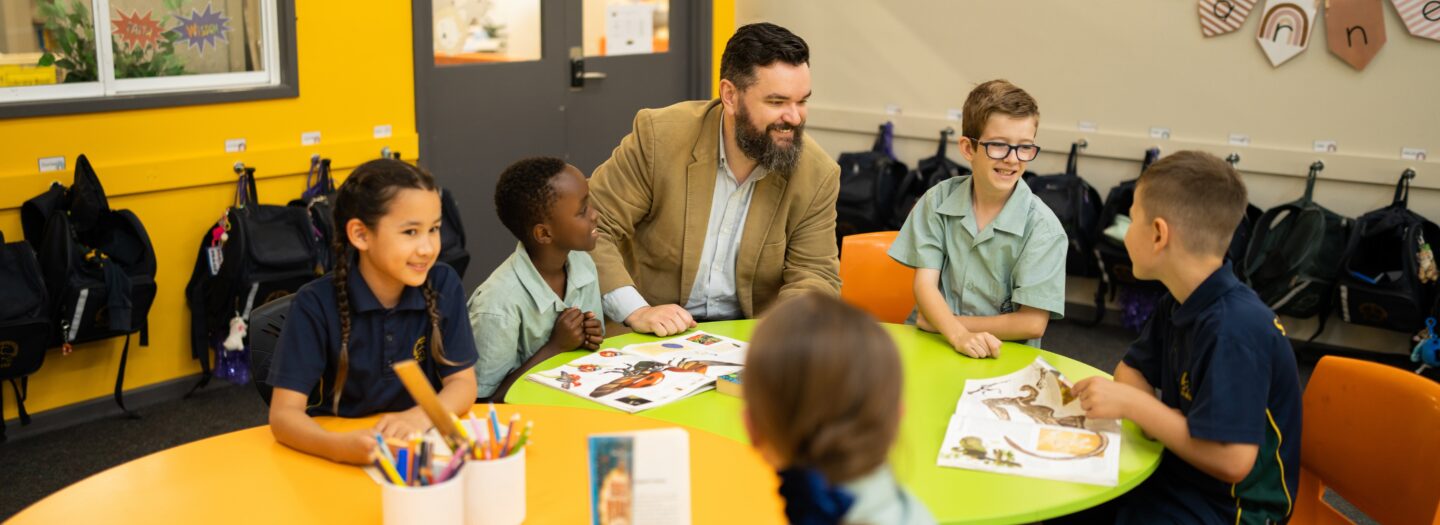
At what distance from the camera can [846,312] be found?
3.77ft

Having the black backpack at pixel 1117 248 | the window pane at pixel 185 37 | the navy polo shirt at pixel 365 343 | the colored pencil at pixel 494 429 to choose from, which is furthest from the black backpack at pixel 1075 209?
the colored pencil at pixel 494 429

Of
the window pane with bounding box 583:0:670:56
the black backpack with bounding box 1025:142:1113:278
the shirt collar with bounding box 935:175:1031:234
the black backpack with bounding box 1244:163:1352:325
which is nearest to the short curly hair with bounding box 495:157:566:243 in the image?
the shirt collar with bounding box 935:175:1031:234

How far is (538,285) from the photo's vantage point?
8.36 ft

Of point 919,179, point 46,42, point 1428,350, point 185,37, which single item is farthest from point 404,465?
point 919,179

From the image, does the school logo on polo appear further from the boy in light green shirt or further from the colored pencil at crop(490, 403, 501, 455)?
the colored pencil at crop(490, 403, 501, 455)

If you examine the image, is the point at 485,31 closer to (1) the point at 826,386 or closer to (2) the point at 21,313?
(2) the point at 21,313

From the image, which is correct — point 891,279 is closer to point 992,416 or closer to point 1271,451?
point 992,416

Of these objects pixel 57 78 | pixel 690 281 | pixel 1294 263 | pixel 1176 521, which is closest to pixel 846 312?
pixel 1176 521

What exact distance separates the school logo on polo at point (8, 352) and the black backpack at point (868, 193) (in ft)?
10.6

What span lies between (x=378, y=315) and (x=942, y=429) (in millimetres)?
1001

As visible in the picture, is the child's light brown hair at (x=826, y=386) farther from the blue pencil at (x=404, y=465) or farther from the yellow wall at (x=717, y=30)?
the yellow wall at (x=717, y=30)

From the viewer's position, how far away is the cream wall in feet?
15.3

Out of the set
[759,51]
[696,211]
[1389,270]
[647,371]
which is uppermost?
[759,51]

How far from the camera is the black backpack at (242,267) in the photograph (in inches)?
153
